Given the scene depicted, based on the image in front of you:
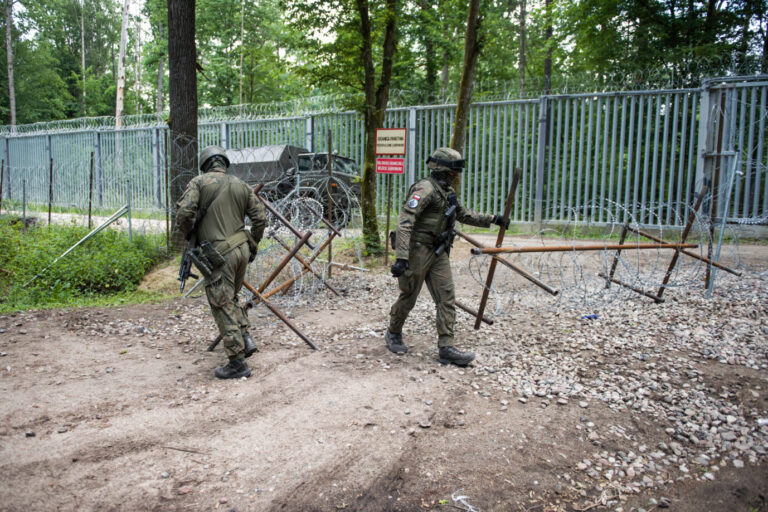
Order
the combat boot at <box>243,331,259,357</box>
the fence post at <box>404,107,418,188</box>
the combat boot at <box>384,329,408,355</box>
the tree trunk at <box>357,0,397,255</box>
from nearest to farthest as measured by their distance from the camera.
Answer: the combat boot at <box>243,331,259,357</box> < the combat boot at <box>384,329,408,355</box> < the tree trunk at <box>357,0,397,255</box> < the fence post at <box>404,107,418,188</box>

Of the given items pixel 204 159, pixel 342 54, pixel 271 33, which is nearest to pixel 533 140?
pixel 342 54

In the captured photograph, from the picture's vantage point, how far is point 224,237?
4.36m

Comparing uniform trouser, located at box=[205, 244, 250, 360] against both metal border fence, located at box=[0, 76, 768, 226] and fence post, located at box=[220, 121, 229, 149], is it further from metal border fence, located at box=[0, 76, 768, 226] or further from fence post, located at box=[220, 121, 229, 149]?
fence post, located at box=[220, 121, 229, 149]

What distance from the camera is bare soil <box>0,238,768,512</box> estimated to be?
2729 millimetres

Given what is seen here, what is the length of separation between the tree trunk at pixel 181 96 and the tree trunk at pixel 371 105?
2969 mm

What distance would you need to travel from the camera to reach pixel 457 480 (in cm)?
286

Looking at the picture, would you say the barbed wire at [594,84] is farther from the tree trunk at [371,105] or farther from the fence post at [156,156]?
the fence post at [156,156]

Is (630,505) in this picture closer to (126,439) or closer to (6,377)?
(126,439)

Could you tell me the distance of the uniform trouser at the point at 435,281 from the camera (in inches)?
182

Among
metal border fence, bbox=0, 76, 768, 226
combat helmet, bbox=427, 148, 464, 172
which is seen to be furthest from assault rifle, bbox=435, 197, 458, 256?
metal border fence, bbox=0, 76, 768, 226

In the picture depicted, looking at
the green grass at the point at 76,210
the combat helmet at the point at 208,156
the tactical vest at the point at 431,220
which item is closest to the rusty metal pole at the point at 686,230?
the tactical vest at the point at 431,220

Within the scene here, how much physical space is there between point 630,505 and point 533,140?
979 centimetres

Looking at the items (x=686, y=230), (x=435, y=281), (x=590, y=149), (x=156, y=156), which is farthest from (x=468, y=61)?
(x=156, y=156)

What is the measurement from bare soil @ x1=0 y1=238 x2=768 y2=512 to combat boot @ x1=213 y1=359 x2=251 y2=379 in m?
0.07
